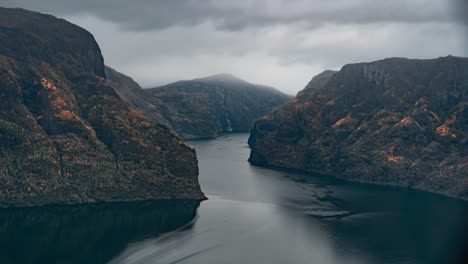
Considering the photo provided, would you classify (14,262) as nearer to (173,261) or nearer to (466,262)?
(173,261)

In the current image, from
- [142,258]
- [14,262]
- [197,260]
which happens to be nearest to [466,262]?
[197,260]

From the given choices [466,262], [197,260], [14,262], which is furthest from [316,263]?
[14,262]

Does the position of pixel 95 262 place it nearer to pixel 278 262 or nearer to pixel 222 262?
pixel 222 262

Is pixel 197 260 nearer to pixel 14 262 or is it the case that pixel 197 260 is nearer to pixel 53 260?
pixel 53 260

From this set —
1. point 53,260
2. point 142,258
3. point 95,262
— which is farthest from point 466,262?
point 53,260

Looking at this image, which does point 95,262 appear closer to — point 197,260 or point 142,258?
point 142,258
